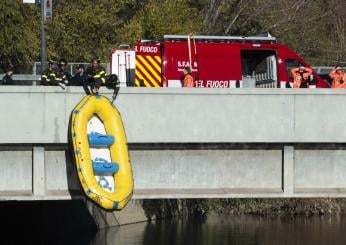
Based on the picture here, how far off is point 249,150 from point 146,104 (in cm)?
224

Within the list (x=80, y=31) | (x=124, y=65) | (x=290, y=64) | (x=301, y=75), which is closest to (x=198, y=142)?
(x=301, y=75)

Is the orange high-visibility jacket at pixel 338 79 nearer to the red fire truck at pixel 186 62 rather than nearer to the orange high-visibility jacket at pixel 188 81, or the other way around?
the red fire truck at pixel 186 62

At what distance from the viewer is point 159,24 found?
39.5 m

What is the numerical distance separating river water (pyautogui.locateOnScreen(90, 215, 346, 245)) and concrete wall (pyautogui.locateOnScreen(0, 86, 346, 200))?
16.7 meters

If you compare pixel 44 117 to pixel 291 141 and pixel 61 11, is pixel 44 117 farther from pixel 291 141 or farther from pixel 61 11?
pixel 61 11

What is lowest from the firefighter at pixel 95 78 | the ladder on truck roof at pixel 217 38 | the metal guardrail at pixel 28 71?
the firefighter at pixel 95 78

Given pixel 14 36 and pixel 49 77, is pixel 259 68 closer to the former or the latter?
pixel 14 36

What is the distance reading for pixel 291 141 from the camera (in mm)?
16828

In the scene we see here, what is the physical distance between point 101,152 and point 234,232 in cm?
2158

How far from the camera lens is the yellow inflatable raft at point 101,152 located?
51.3 ft

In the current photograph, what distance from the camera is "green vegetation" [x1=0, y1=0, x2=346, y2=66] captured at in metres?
30.2

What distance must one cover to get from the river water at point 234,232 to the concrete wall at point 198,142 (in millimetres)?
16738

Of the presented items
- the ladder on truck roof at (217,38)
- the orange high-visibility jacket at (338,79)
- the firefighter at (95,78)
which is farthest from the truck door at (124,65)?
the firefighter at (95,78)

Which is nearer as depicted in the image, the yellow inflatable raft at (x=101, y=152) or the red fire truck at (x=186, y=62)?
the yellow inflatable raft at (x=101, y=152)
